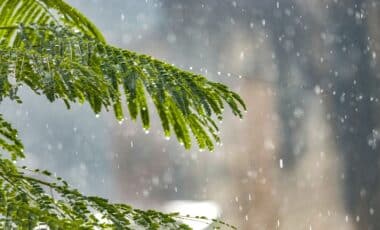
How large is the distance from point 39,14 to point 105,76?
311 mm

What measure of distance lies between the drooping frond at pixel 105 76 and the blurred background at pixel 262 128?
1102 centimetres

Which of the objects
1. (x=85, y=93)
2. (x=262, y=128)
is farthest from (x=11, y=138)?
(x=262, y=128)

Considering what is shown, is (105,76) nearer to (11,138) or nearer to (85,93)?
(85,93)

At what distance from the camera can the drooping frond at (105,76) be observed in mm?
926

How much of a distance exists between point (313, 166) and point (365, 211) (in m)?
2.53

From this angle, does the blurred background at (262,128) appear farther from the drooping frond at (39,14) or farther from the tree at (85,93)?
the tree at (85,93)

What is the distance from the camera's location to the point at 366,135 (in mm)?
12992

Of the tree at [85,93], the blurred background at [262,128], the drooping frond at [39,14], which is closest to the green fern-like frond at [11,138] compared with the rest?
the tree at [85,93]

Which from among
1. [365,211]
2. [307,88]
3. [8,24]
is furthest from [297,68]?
[8,24]

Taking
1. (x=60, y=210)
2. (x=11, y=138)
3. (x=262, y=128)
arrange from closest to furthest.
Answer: (x=60, y=210)
(x=11, y=138)
(x=262, y=128)

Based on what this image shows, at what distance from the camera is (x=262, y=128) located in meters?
14.1

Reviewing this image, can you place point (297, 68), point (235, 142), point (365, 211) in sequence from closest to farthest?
point (365, 211)
point (235, 142)
point (297, 68)

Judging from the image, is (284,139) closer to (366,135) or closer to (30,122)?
(366,135)

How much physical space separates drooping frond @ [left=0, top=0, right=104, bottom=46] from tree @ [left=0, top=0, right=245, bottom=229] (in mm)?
141
